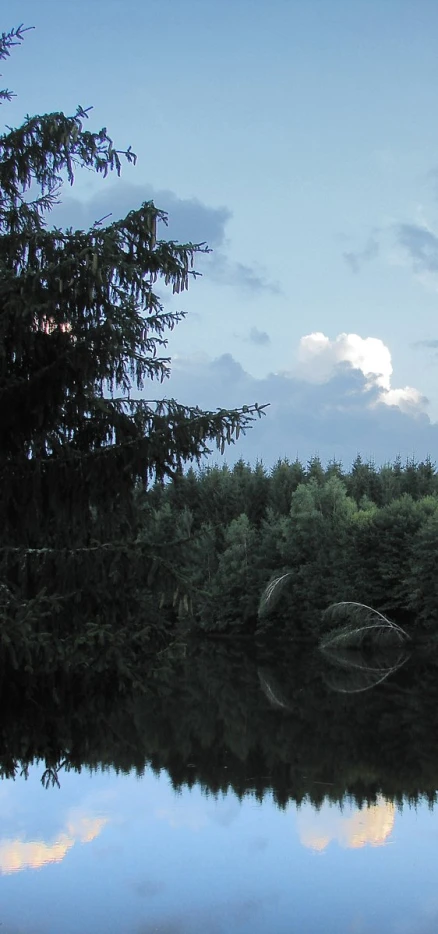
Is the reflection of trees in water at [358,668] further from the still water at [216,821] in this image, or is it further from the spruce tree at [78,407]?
the spruce tree at [78,407]

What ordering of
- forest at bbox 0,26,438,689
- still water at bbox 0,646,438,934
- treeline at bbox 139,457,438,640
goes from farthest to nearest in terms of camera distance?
1. treeline at bbox 139,457,438,640
2. still water at bbox 0,646,438,934
3. forest at bbox 0,26,438,689

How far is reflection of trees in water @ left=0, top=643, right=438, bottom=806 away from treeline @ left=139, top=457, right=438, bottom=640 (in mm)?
7667

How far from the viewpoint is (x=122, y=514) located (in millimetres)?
10203

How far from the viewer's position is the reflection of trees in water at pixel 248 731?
33.6 ft

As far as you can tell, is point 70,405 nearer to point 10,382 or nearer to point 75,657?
point 10,382

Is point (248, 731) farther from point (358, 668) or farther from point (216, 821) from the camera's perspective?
point (358, 668)

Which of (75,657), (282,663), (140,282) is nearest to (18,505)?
(75,657)

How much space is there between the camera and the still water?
11.5 meters

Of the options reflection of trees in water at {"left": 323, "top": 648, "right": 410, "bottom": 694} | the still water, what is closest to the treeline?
reflection of trees in water at {"left": 323, "top": 648, "right": 410, "bottom": 694}

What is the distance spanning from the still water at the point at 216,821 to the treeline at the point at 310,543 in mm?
17244

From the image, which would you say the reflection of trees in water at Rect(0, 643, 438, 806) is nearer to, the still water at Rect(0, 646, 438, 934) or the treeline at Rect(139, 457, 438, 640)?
the still water at Rect(0, 646, 438, 934)

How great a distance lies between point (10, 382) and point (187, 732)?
19.2m

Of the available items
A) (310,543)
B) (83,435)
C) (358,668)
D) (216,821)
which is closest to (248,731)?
(216,821)

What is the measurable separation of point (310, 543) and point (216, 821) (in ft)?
111
